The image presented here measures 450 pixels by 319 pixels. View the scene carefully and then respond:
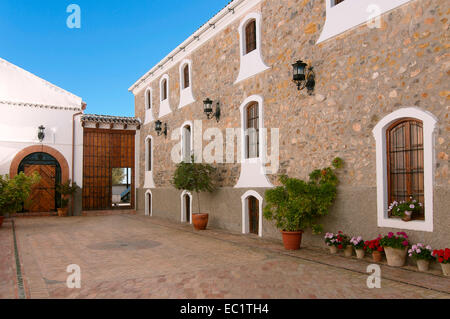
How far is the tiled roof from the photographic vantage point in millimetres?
18612

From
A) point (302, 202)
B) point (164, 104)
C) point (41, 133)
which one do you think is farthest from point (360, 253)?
point (41, 133)

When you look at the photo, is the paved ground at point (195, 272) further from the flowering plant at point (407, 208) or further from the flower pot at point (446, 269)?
the flowering plant at point (407, 208)

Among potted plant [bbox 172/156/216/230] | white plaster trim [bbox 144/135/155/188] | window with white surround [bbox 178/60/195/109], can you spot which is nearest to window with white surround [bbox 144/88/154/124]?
white plaster trim [bbox 144/135/155/188]

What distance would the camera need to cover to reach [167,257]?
754cm

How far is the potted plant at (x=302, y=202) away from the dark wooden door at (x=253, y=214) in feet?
7.56

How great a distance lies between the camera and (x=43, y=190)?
17875 millimetres

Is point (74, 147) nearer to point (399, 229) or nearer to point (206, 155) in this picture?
point (206, 155)

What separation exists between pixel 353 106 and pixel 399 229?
256cm

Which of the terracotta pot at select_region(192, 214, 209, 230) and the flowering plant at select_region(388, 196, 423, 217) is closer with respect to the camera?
the flowering plant at select_region(388, 196, 423, 217)

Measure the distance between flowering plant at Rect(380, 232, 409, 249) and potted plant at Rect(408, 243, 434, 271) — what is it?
0.66ft

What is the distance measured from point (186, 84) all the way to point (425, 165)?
10.7 m

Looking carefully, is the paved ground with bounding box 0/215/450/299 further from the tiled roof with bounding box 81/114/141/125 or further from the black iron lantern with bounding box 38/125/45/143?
the tiled roof with bounding box 81/114/141/125

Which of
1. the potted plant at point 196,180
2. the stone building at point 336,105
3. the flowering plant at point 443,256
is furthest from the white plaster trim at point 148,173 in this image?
the flowering plant at point 443,256
